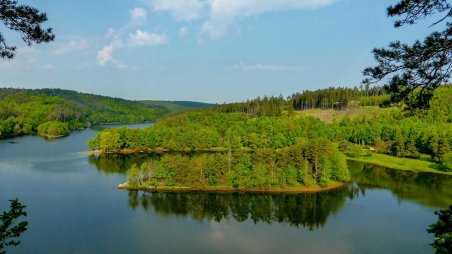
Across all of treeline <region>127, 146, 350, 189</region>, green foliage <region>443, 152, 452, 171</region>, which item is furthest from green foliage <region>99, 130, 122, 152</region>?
green foliage <region>443, 152, 452, 171</region>

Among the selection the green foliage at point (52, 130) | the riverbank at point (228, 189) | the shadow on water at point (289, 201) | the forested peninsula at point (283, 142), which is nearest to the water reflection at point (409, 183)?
the shadow on water at point (289, 201)

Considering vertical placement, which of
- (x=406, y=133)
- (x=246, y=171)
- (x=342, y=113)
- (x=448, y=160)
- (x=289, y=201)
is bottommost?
(x=289, y=201)

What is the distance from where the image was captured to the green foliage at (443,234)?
10.8 metres

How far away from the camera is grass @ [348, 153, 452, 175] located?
3004 inches

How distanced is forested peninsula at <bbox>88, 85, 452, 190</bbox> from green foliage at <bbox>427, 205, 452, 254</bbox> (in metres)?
4.83

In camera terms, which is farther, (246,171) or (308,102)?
(308,102)

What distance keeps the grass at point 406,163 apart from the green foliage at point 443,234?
71959 mm

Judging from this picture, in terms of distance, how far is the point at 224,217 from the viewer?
47156 millimetres

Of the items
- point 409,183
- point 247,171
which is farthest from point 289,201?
point 409,183

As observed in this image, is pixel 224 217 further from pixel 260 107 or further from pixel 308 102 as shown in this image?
pixel 308 102

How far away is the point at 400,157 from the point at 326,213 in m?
47.7

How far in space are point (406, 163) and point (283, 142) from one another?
3921 cm

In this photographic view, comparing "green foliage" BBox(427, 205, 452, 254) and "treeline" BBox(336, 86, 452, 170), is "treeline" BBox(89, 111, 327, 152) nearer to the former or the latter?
"treeline" BBox(336, 86, 452, 170)

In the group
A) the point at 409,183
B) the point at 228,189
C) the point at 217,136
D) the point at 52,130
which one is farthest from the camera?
the point at 52,130
